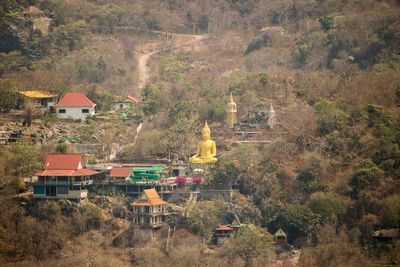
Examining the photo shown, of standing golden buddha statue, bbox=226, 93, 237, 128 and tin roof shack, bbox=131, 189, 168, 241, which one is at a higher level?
standing golden buddha statue, bbox=226, 93, 237, 128

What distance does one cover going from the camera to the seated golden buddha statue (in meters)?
66.7

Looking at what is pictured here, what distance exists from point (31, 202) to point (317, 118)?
22730mm

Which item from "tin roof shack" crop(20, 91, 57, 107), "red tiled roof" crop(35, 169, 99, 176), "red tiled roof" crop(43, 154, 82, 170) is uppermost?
"tin roof shack" crop(20, 91, 57, 107)

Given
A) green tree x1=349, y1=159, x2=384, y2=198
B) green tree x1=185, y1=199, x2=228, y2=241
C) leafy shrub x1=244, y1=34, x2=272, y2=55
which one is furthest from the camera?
leafy shrub x1=244, y1=34, x2=272, y2=55

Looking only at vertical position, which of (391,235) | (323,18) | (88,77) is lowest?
(391,235)

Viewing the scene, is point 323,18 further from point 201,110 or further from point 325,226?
point 325,226

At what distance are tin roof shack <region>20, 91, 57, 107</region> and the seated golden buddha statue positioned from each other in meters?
16.7

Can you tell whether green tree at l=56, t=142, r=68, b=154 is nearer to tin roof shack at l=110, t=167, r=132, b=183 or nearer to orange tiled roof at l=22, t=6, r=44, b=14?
tin roof shack at l=110, t=167, r=132, b=183

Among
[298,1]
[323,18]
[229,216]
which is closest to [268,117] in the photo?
[229,216]

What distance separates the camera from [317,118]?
66375 mm

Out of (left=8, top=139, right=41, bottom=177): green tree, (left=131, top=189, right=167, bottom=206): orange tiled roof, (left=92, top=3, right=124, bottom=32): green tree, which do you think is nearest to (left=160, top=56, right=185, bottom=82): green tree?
(left=92, top=3, right=124, bottom=32): green tree

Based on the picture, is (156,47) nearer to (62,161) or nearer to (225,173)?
(62,161)

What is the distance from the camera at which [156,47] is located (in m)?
108

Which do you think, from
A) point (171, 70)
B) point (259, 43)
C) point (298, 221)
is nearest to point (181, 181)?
point (298, 221)
